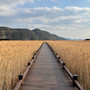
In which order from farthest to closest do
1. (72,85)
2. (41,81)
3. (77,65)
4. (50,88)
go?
(77,65) < (41,81) < (72,85) < (50,88)

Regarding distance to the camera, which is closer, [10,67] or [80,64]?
[10,67]

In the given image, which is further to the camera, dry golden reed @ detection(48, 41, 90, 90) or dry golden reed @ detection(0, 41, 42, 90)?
dry golden reed @ detection(48, 41, 90, 90)

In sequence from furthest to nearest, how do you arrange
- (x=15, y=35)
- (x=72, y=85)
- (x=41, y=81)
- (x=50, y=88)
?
(x=15, y=35)
(x=41, y=81)
(x=72, y=85)
(x=50, y=88)

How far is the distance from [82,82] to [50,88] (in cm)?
111

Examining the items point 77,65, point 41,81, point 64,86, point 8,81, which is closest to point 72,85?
point 64,86

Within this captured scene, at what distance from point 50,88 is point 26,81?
3.70 ft

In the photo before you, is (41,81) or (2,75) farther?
(41,81)

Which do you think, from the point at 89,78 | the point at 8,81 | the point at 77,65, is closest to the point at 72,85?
the point at 89,78

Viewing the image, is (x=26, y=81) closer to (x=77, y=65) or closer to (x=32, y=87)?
(x=32, y=87)

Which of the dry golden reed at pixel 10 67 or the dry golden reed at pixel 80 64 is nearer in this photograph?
the dry golden reed at pixel 10 67

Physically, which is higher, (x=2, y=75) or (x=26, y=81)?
(x=2, y=75)

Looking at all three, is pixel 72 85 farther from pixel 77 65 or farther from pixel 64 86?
pixel 77 65

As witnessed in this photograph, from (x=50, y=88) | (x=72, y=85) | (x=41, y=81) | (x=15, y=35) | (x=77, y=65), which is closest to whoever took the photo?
(x=50, y=88)

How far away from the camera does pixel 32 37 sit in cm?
19175
